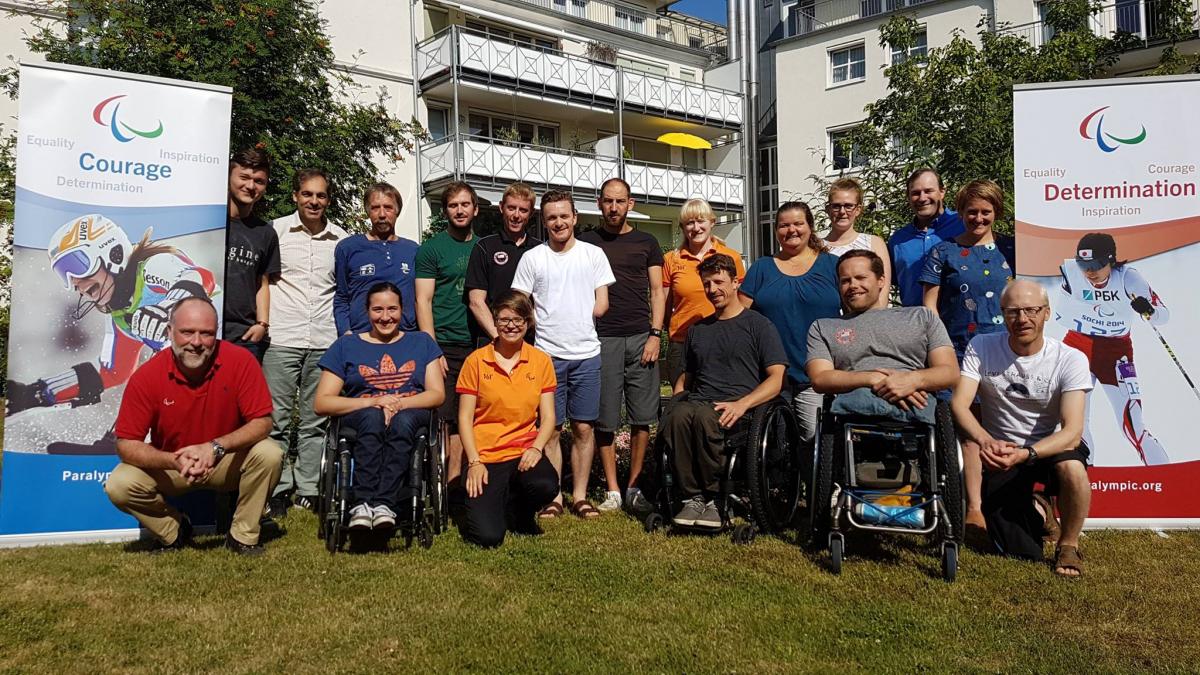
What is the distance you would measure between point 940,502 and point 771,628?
1.02 meters

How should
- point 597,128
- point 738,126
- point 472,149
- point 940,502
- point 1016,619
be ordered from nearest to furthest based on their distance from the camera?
point 1016,619 < point 940,502 < point 472,149 < point 597,128 < point 738,126

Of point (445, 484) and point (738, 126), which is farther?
point (738, 126)

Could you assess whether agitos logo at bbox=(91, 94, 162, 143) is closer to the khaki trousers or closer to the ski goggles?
the ski goggles

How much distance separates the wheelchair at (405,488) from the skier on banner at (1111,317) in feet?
10.7

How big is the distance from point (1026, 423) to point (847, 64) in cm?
2077

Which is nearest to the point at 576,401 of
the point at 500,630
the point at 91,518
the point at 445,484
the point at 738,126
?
the point at 445,484

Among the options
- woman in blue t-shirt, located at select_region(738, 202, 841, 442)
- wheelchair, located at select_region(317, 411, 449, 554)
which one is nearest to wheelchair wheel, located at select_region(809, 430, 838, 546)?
woman in blue t-shirt, located at select_region(738, 202, 841, 442)

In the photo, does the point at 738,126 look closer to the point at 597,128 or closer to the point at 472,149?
the point at 597,128

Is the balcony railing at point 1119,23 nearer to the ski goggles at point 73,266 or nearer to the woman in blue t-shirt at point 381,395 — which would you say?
the woman in blue t-shirt at point 381,395

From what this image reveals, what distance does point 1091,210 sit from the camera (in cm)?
424

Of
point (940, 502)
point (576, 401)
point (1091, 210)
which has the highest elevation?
point (1091, 210)

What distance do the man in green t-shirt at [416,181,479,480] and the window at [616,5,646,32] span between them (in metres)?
19.7

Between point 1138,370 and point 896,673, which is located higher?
point 1138,370

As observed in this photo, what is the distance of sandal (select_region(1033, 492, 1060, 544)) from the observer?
3.87m
